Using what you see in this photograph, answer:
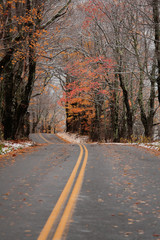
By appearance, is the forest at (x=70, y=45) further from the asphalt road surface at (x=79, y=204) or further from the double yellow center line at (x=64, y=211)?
the double yellow center line at (x=64, y=211)

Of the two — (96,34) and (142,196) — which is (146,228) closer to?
(142,196)

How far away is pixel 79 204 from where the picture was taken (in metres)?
5.23

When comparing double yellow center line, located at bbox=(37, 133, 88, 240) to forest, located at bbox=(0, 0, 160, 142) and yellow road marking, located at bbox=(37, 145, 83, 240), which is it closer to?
yellow road marking, located at bbox=(37, 145, 83, 240)

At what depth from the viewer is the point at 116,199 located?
5.59m

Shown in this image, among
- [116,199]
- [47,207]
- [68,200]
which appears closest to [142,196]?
[116,199]

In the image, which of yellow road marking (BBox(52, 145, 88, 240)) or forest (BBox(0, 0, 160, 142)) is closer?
yellow road marking (BBox(52, 145, 88, 240))

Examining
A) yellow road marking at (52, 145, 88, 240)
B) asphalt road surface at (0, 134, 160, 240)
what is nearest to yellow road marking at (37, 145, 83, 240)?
asphalt road surface at (0, 134, 160, 240)

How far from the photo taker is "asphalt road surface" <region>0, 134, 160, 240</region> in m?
3.88

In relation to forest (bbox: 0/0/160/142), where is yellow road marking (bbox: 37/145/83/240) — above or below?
below

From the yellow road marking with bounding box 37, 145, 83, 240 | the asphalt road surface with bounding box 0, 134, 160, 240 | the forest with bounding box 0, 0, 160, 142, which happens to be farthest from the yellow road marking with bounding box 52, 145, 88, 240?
the forest with bounding box 0, 0, 160, 142

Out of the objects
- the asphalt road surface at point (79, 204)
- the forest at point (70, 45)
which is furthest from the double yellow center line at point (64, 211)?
the forest at point (70, 45)

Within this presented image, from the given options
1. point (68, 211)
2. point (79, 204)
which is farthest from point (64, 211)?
point (79, 204)

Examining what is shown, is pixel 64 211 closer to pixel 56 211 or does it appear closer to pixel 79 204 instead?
pixel 56 211

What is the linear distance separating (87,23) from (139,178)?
68.4 ft
